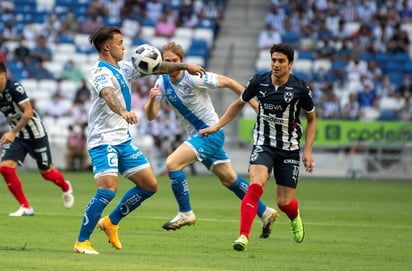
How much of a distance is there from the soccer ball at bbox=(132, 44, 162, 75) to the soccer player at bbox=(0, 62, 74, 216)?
4.67 m

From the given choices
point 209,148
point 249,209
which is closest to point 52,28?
point 209,148

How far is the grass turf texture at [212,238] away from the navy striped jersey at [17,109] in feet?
4.32

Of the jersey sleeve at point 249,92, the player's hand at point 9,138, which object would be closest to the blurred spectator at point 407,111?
the player's hand at point 9,138

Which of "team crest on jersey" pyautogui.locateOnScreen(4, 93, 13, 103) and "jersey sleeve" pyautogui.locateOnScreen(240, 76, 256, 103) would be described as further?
"team crest on jersey" pyautogui.locateOnScreen(4, 93, 13, 103)

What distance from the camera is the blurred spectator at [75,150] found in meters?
32.6

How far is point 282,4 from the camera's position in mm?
38000

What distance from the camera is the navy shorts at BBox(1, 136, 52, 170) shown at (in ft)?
56.6

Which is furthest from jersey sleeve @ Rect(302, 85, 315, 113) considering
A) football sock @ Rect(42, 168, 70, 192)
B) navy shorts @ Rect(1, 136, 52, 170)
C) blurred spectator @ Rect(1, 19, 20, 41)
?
blurred spectator @ Rect(1, 19, 20, 41)

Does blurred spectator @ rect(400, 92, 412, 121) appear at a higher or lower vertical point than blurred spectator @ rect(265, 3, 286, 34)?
lower

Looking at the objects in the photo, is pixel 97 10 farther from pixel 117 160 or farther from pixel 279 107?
pixel 117 160

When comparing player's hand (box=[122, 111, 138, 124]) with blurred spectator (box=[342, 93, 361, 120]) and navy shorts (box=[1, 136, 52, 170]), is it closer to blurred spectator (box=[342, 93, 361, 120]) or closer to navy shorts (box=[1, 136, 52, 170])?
navy shorts (box=[1, 136, 52, 170])

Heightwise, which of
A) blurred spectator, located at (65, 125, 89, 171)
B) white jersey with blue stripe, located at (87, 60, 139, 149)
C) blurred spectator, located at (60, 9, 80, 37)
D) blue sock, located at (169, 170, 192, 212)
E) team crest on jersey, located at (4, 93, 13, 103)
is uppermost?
white jersey with blue stripe, located at (87, 60, 139, 149)

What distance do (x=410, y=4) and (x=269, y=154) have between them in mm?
25839

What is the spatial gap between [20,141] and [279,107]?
603cm
